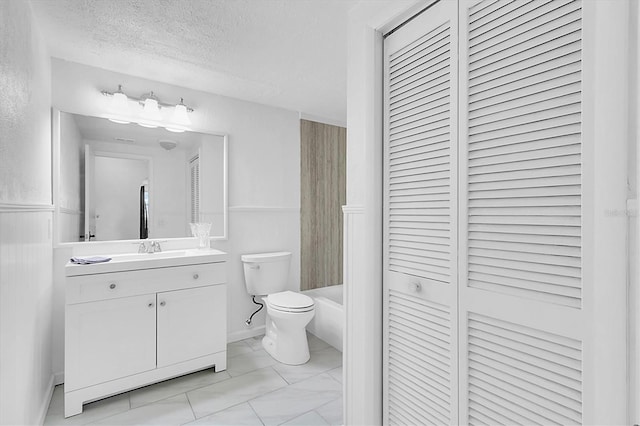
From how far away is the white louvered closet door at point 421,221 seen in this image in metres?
1.21

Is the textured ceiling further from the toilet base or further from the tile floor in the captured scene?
the tile floor

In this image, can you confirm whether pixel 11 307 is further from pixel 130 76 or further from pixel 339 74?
pixel 339 74

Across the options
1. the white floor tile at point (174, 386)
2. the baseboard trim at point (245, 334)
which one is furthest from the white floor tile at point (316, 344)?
the white floor tile at point (174, 386)

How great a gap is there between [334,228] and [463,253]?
2541 mm

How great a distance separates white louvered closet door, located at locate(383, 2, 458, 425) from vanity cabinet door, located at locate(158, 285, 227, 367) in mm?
1345

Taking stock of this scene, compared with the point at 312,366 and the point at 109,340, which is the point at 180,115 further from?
the point at 312,366

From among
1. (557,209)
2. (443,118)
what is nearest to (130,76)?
(443,118)

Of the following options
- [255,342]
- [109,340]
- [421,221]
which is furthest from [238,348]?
[421,221]

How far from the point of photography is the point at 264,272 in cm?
291

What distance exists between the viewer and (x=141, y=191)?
8.53 feet

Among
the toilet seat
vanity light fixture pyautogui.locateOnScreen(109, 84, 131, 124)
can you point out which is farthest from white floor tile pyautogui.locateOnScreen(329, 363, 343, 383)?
vanity light fixture pyautogui.locateOnScreen(109, 84, 131, 124)

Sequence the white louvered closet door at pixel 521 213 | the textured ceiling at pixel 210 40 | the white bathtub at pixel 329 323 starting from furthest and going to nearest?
1. the white bathtub at pixel 329 323
2. the textured ceiling at pixel 210 40
3. the white louvered closet door at pixel 521 213

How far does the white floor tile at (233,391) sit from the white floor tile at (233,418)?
1.8 inches

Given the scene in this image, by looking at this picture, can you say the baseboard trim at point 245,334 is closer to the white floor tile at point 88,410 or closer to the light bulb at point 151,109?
the white floor tile at point 88,410
